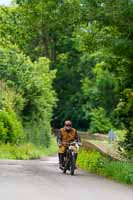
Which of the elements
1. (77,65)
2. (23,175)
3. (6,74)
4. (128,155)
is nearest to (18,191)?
(23,175)

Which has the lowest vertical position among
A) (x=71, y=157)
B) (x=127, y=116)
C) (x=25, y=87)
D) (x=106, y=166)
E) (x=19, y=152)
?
(x=19, y=152)

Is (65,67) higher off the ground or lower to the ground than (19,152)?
higher

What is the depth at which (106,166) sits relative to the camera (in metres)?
22.9

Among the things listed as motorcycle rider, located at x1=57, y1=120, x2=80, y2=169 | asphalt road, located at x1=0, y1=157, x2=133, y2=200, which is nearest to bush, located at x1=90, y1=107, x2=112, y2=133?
motorcycle rider, located at x1=57, y1=120, x2=80, y2=169

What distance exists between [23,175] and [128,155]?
5.27 m

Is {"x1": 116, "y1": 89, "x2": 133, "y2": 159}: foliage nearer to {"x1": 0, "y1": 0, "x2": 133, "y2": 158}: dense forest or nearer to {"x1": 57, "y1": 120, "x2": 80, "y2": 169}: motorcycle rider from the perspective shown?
{"x1": 0, "y1": 0, "x2": 133, "y2": 158}: dense forest

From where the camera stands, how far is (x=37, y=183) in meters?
18.4

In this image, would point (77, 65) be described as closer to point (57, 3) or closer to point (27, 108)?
point (27, 108)

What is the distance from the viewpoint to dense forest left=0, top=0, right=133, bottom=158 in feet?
73.3

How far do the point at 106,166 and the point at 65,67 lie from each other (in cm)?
5698

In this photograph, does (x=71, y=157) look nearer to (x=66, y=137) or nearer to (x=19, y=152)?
(x=66, y=137)

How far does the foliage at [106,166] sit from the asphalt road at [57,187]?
0.42 metres

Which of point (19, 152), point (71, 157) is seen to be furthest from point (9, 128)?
point (71, 157)

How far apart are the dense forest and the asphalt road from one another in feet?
16.6
